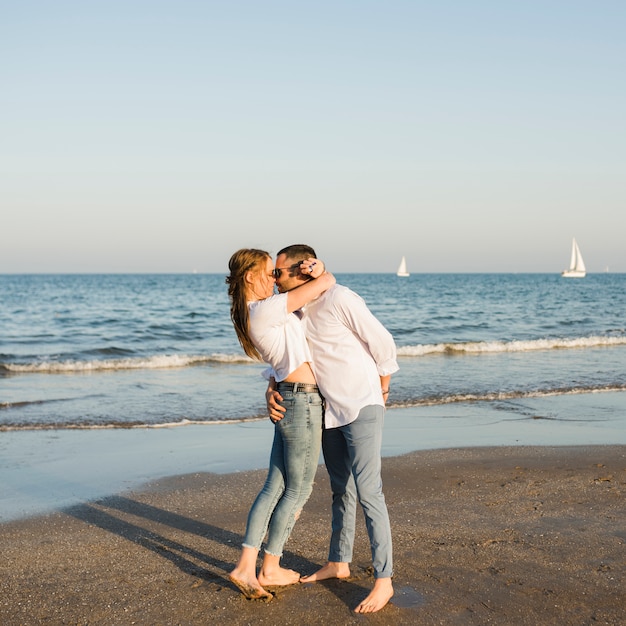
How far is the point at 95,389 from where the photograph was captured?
1247 centimetres

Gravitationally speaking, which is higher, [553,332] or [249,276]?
[249,276]

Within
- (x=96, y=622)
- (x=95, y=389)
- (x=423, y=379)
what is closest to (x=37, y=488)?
(x=96, y=622)

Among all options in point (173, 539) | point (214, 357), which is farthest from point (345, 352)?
point (214, 357)

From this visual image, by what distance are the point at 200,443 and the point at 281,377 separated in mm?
4525

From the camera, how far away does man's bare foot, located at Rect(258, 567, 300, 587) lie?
13.0 feet

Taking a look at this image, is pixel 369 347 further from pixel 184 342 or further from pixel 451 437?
pixel 184 342

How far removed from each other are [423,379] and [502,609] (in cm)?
971

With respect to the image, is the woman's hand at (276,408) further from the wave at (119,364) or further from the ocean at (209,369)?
the wave at (119,364)

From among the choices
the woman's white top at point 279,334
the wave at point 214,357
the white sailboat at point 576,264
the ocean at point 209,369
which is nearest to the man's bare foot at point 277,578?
the woman's white top at point 279,334

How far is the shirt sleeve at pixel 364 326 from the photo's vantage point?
3652 mm

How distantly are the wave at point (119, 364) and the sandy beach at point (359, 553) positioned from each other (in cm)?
966

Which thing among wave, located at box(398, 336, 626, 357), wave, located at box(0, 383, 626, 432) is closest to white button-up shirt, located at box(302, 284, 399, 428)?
wave, located at box(0, 383, 626, 432)

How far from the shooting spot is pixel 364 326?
12.0 ft

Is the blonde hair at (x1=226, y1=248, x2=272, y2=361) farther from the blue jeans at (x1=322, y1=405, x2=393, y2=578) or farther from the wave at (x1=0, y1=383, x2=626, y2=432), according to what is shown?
the wave at (x1=0, y1=383, x2=626, y2=432)
